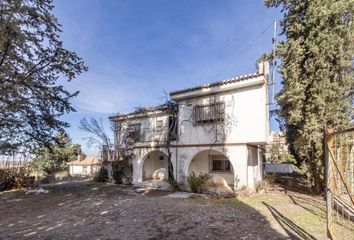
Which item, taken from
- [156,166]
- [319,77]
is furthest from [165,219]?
[156,166]

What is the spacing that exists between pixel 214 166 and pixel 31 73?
1279 cm

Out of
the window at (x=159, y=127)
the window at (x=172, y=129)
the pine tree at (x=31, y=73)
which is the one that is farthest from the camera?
the window at (x=159, y=127)

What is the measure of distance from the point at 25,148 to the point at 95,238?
40.1 feet

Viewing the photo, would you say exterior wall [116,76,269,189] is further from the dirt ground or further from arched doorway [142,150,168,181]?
the dirt ground

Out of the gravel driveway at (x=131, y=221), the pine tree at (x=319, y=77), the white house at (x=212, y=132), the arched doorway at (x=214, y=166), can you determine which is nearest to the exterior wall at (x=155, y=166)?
the white house at (x=212, y=132)

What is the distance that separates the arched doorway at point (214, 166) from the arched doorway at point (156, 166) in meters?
3.22

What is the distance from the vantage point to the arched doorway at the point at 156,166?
64.8 feet

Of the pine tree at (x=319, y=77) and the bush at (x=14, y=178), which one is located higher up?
the pine tree at (x=319, y=77)

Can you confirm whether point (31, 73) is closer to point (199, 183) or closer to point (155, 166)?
point (199, 183)

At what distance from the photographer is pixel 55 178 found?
83.9 feet

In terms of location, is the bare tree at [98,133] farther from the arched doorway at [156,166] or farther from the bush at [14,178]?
the bush at [14,178]

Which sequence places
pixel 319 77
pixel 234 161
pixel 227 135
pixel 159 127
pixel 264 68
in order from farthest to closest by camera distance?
pixel 159 127 → pixel 227 135 → pixel 234 161 → pixel 264 68 → pixel 319 77

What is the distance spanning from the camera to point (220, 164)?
17094mm

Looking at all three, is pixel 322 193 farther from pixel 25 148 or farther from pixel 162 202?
pixel 25 148
